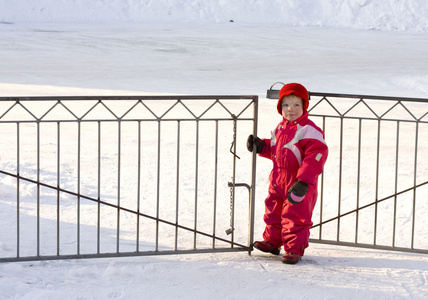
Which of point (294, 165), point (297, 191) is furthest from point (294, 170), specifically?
point (297, 191)

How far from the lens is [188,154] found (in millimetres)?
8211

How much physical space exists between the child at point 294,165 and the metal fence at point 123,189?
0.66 ft

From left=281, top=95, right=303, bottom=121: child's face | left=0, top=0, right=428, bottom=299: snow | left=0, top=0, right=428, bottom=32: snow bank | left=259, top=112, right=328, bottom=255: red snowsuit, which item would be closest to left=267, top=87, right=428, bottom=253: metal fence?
left=281, top=95, right=303, bottom=121: child's face

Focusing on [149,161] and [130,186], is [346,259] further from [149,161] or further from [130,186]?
[149,161]

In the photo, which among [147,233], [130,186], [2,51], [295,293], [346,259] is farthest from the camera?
[2,51]

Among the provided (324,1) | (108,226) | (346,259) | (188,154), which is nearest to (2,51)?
(188,154)

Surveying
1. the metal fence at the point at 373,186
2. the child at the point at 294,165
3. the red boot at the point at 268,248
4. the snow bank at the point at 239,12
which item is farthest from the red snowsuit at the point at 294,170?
the snow bank at the point at 239,12

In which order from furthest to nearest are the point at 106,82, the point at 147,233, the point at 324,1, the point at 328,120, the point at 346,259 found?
1. the point at 324,1
2. the point at 106,82
3. the point at 328,120
4. the point at 147,233
5. the point at 346,259

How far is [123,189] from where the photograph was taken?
670 cm

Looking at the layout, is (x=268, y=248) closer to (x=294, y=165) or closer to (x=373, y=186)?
(x=294, y=165)

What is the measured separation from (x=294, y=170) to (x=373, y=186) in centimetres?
276

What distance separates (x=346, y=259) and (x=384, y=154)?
402cm

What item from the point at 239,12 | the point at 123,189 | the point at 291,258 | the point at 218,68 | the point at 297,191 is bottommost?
the point at 291,258

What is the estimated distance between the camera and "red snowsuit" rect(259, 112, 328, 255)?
426cm
